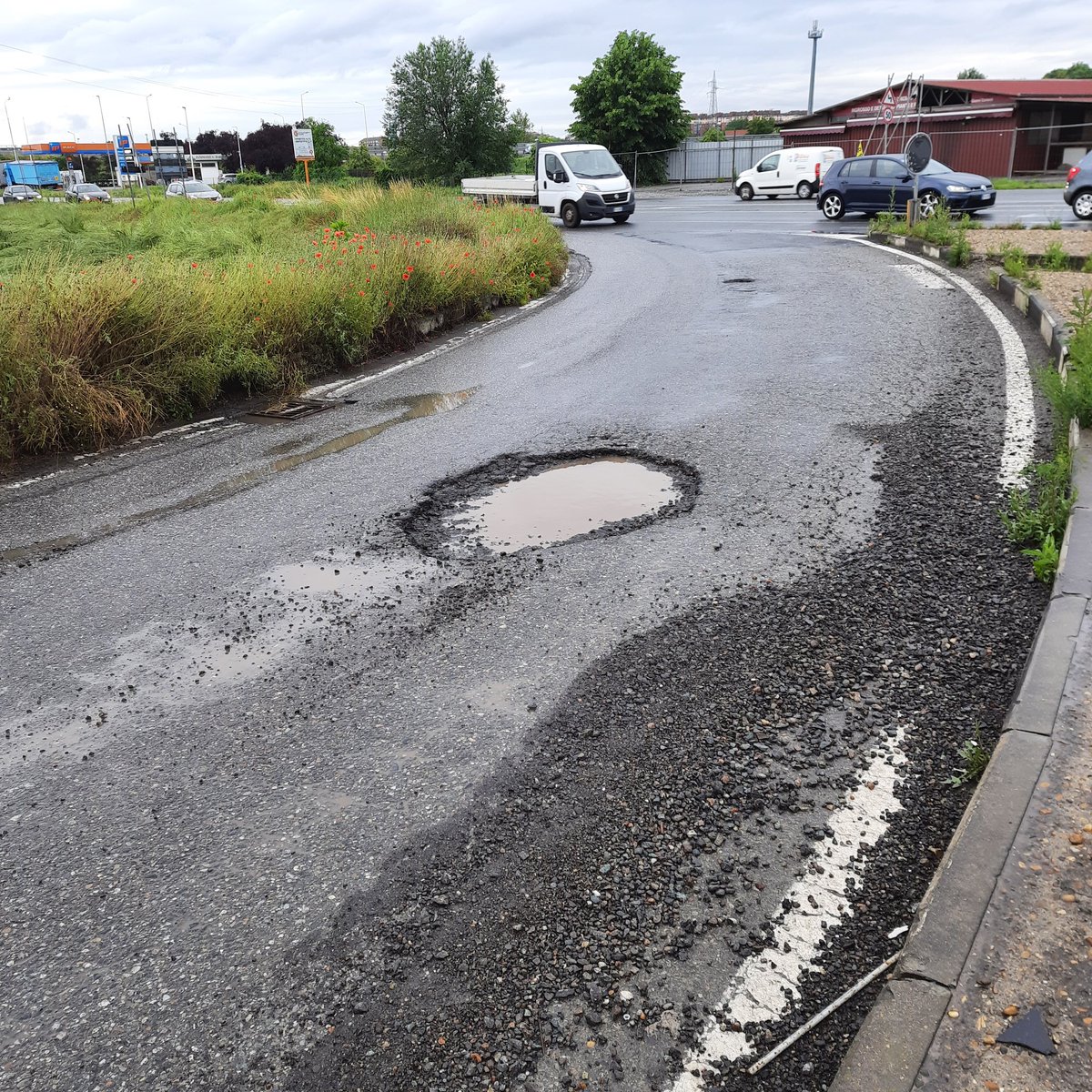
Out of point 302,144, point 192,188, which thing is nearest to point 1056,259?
point 302,144

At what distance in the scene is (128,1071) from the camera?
211 cm

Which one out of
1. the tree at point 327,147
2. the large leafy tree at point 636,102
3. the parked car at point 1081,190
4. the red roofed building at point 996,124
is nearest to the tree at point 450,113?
the large leafy tree at point 636,102

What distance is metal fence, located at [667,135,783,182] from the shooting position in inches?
1978

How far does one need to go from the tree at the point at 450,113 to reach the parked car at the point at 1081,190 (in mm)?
37455

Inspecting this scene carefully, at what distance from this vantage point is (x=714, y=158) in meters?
52.0

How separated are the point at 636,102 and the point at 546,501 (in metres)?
53.7

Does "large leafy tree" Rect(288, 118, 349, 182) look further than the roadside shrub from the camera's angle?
Yes

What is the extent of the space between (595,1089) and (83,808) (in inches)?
76.2

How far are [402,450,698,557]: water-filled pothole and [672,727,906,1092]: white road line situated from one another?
241cm

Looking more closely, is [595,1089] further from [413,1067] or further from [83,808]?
[83,808]

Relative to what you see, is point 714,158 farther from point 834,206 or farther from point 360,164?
point 360,164

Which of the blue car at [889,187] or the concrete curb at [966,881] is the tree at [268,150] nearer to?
the blue car at [889,187]

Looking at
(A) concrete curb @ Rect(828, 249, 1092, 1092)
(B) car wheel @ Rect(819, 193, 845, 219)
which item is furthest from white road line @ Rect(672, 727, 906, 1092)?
(B) car wheel @ Rect(819, 193, 845, 219)

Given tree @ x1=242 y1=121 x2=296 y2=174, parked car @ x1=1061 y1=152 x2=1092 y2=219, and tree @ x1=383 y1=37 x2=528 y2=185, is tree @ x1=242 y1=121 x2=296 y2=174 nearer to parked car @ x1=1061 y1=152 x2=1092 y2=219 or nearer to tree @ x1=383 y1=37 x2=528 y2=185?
tree @ x1=383 y1=37 x2=528 y2=185
